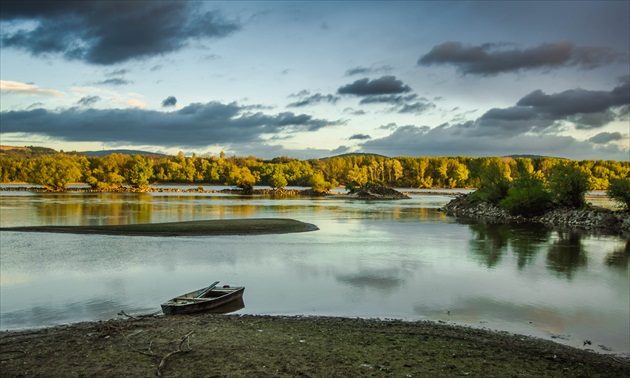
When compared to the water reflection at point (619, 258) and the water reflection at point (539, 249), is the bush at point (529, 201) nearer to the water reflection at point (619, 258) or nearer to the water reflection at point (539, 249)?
the water reflection at point (539, 249)

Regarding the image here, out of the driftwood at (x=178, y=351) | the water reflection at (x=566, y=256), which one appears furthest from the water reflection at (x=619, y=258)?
the driftwood at (x=178, y=351)

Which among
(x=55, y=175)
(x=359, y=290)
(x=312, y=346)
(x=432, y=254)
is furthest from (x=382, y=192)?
(x=312, y=346)

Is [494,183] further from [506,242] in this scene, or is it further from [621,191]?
[506,242]

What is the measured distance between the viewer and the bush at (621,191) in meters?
47.0

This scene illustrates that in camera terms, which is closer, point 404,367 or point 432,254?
point 404,367

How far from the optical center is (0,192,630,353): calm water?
47.4 feet

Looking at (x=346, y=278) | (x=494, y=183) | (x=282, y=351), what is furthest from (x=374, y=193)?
(x=282, y=351)

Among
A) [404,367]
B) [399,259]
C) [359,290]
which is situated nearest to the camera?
[404,367]

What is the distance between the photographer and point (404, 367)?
354 inches

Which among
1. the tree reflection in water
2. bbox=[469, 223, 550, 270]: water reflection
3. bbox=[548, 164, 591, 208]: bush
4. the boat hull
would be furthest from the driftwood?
bbox=[548, 164, 591, 208]: bush

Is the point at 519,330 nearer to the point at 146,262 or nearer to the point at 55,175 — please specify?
the point at 146,262

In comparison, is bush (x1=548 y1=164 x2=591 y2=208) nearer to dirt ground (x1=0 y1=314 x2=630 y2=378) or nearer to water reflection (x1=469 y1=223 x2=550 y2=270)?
water reflection (x1=469 y1=223 x2=550 y2=270)

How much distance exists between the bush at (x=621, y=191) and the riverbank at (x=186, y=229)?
1184 inches

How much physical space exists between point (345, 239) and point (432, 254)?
783cm
